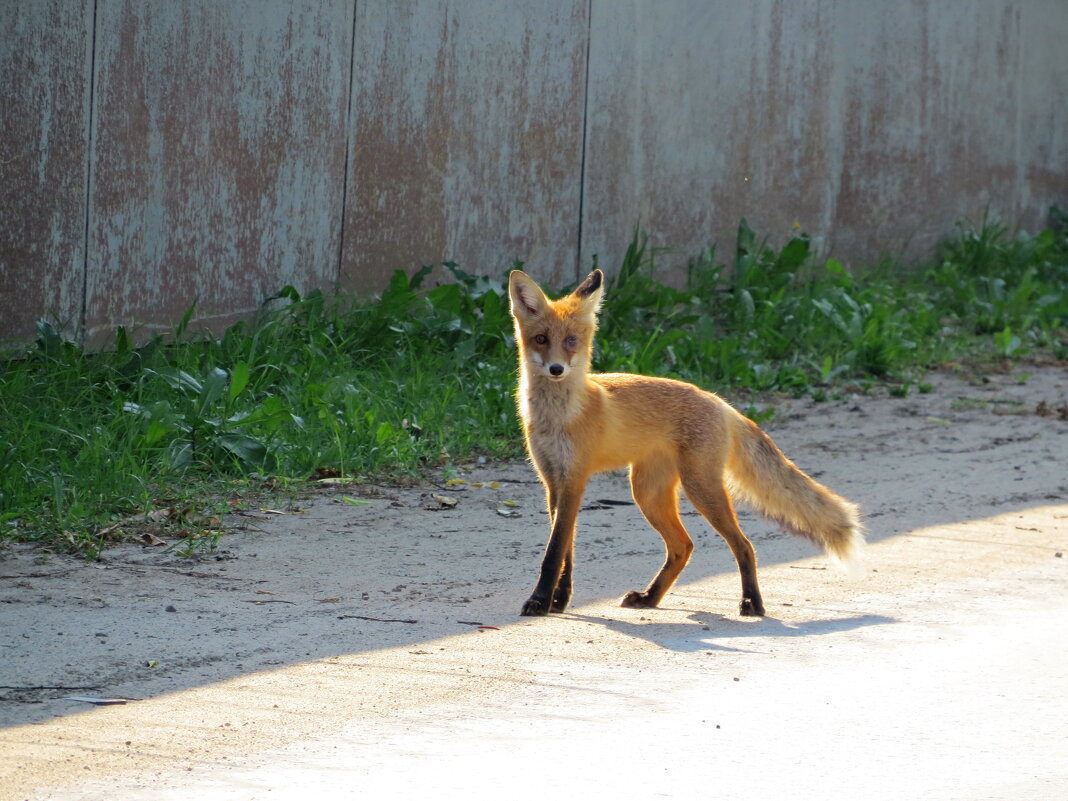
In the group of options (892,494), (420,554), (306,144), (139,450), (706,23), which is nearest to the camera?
(420,554)

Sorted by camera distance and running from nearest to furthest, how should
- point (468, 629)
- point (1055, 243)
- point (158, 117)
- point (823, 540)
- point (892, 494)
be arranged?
point (468, 629) < point (823, 540) < point (892, 494) < point (158, 117) < point (1055, 243)

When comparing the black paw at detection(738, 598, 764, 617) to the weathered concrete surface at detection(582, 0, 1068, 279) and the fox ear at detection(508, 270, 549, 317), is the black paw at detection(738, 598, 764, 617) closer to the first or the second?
the fox ear at detection(508, 270, 549, 317)

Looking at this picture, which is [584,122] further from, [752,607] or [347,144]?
[752,607]

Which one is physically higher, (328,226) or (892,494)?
(328,226)

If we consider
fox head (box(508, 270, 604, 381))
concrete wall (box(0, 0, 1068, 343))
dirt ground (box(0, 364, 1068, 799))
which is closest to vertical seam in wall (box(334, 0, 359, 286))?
concrete wall (box(0, 0, 1068, 343))

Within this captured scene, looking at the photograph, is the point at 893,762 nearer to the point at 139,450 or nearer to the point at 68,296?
the point at 139,450

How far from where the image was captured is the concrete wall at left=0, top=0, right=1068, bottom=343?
23.1ft

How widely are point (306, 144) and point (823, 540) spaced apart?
4.40 meters

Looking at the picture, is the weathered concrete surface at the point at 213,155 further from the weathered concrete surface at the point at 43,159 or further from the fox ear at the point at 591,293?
the fox ear at the point at 591,293

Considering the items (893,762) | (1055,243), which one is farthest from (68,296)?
→ (1055,243)

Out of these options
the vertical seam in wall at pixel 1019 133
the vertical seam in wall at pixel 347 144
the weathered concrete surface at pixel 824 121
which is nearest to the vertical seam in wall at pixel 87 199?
the vertical seam in wall at pixel 347 144

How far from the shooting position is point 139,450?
6.16 metres

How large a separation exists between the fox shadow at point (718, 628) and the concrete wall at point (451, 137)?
12.7ft

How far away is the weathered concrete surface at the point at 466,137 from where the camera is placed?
332 inches
